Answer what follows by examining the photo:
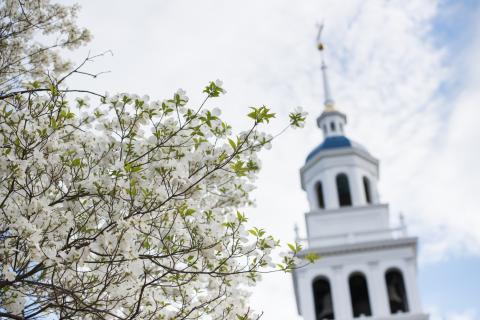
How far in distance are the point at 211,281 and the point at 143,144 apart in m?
1.72

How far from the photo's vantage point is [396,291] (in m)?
25.4

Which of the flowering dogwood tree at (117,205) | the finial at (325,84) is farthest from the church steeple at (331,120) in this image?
the flowering dogwood tree at (117,205)

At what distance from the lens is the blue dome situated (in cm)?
2853

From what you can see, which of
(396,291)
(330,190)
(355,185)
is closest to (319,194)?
(330,190)

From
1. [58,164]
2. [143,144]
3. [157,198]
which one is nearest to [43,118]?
[58,164]

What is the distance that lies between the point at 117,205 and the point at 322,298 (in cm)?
2154

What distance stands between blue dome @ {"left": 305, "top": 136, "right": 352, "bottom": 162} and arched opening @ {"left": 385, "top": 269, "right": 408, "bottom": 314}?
6012mm

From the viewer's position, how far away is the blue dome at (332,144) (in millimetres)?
28531

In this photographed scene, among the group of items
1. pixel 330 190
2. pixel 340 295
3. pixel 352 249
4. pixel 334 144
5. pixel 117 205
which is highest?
pixel 334 144

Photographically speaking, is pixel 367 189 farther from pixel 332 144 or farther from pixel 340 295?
pixel 340 295

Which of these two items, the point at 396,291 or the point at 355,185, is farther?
the point at 355,185

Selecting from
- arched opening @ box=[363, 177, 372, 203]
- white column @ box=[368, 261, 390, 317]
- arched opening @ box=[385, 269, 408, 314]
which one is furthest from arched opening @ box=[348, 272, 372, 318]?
arched opening @ box=[363, 177, 372, 203]

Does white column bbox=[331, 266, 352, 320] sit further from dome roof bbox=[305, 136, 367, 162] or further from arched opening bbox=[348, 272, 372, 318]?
dome roof bbox=[305, 136, 367, 162]

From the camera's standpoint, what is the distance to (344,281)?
963 inches
